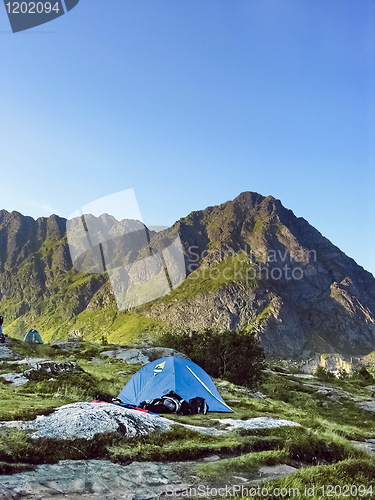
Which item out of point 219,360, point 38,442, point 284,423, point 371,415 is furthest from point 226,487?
point 219,360

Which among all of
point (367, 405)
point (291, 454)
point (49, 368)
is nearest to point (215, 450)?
point (291, 454)

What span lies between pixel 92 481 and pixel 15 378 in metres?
16.7

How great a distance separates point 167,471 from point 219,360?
32.8m

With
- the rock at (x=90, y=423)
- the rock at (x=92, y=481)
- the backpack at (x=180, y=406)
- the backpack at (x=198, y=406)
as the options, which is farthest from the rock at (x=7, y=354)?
the rock at (x=92, y=481)

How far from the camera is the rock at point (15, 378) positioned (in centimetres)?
2121

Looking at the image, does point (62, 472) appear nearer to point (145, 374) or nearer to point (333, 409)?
point (145, 374)

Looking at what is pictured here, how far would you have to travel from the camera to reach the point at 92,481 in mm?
7551

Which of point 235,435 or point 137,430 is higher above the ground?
point 137,430

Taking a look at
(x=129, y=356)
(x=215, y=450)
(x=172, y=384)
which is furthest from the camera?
(x=129, y=356)

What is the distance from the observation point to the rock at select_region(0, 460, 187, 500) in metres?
6.86

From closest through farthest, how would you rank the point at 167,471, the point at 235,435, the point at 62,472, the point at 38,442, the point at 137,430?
the point at 62,472
the point at 167,471
the point at 38,442
the point at 137,430
the point at 235,435

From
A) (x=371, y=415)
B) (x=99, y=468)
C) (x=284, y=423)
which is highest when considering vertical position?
(x=99, y=468)

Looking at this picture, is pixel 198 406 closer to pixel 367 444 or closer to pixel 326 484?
pixel 367 444

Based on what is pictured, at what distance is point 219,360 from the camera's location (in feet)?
133
